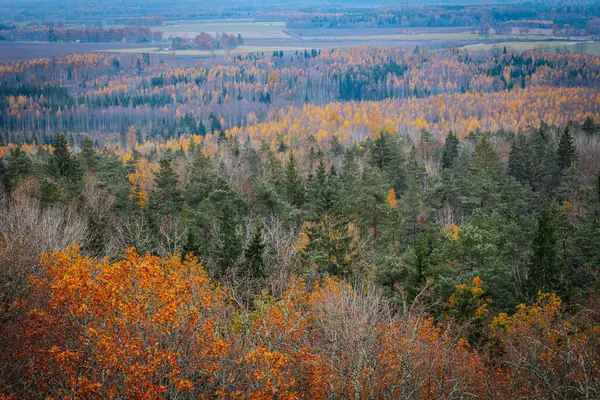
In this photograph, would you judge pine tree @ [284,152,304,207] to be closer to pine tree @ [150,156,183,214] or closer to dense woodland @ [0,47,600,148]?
pine tree @ [150,156,183,214]

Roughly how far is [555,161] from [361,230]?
34648 millimetres

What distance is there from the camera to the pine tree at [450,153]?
71562 millimetres

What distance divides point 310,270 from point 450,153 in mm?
49976

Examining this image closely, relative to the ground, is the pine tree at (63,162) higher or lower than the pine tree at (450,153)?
higher

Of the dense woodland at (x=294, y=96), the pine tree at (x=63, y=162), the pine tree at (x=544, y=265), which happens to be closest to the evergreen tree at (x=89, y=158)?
the pine tree at (x=63, y=162)

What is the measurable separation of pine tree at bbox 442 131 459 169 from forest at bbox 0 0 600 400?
11.9 inches

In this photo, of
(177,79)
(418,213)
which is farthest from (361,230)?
(177,79)

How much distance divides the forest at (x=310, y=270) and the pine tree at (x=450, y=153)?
0.30 m

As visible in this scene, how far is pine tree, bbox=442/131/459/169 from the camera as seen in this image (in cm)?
7156

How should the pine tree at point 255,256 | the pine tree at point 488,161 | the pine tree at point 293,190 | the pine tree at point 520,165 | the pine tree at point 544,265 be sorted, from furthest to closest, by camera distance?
the pine tree at point 520,165 < the pine tree at point 488,161 < the pine tree at point 293,190 < the pine tree at point 544,265 < the pine tree at point 255,256

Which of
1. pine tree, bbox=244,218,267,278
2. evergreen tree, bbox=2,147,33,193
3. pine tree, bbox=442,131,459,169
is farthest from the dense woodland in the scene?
pine tree, bbox=244,218,267,278

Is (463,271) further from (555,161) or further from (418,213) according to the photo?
(555,161)

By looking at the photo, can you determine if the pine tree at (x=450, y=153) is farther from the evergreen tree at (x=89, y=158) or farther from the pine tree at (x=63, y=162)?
the pine tree at (x=63, y=162)

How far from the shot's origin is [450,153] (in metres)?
73.8
